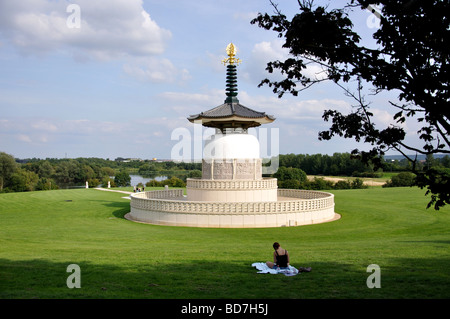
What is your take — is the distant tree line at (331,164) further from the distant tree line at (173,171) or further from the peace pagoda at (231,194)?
the peace pagoda at (231,194)

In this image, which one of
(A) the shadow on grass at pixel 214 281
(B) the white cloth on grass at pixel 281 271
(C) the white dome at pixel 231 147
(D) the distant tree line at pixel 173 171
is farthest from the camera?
(D) the distant tree line at pixel 173 171

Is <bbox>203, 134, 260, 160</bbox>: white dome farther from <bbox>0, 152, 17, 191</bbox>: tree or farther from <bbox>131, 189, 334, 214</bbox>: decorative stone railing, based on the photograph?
<bbox>0, 152, 17, 191</bbox>: tree

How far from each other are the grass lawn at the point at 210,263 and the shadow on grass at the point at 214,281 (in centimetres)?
2

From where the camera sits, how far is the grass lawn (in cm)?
836

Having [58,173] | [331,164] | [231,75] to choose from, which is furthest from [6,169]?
[331,164]

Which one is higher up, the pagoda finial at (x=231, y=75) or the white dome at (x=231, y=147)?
the pagoda finial at (x=231, y=75)

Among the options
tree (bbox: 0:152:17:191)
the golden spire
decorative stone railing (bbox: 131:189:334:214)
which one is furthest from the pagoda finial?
tree (bbox: 0:152:17:191)

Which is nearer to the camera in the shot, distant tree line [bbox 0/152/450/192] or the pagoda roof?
the pagoda roof

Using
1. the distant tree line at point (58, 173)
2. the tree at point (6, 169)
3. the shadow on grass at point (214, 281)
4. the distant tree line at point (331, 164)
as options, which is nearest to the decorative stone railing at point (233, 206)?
the shadow on grass at point (214, 281)

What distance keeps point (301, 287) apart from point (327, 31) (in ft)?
19.2

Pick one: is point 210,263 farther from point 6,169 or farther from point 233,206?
point 6,169

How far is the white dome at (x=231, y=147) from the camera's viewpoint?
29.6m

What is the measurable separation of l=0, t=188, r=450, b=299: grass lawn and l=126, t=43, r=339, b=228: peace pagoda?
4.37ft

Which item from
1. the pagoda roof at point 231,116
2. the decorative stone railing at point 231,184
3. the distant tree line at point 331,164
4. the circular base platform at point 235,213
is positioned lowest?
the circular base platform at point 235,213
